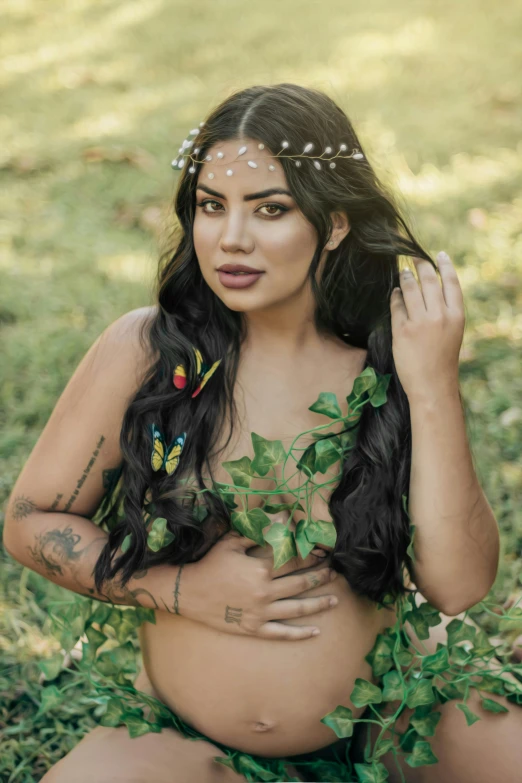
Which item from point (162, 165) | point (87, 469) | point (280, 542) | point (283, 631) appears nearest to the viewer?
point (280, 542)

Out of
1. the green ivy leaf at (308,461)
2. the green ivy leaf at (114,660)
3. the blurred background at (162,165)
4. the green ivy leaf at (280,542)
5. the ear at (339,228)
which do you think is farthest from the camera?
the blurred background at (162,165)

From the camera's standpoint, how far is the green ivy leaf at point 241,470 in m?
1.88

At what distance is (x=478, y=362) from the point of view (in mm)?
3832

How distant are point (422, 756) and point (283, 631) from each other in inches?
16.8

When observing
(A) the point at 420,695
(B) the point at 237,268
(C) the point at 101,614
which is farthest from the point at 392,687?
(B) the point at 237,268

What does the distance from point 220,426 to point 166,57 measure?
5.81 meters

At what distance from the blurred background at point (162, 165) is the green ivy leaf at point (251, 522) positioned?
0.64 metres

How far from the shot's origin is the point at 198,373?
2.07m

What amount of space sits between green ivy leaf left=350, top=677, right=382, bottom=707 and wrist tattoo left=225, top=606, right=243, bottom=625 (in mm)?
293

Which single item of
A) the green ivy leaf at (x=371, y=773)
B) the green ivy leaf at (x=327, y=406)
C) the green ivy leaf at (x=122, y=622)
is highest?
the green ivy leaf at (x=327, y=406)

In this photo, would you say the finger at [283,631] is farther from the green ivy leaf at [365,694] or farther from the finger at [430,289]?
the finger at [430,289]

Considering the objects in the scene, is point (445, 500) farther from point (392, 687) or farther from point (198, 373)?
point (198, 373)

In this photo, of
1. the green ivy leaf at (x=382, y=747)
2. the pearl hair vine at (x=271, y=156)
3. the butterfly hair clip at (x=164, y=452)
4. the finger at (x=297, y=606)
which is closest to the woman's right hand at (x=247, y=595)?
the finger at (x=297, y=606)

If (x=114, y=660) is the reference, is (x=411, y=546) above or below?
above
